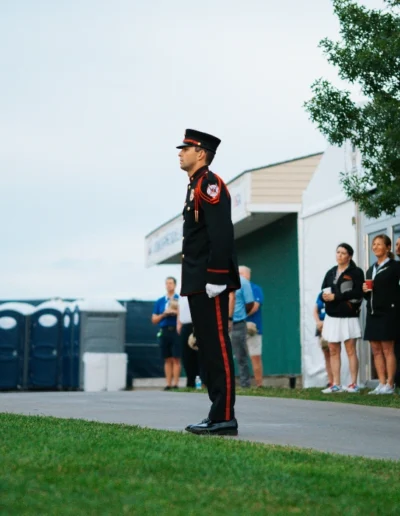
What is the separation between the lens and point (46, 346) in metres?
23.7

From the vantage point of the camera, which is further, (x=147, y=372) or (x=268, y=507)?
(x=147, y=372)

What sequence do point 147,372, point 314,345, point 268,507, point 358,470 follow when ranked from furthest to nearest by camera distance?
point 147,372
point 314,345
point 358,470
point 268,507

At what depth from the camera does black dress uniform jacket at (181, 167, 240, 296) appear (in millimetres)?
7445

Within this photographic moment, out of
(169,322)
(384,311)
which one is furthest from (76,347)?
(384,311)

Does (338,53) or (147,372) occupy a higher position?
(338,53)

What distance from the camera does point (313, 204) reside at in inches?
781

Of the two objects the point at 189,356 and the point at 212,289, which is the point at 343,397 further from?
the point at 212,289

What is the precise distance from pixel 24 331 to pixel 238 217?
16.4 feet

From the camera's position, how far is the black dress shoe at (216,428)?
7605 mm

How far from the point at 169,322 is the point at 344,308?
16.4 feet

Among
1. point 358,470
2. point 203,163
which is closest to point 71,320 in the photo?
point 203,163

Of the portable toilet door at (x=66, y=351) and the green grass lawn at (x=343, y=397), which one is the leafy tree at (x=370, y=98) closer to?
the green grass lawn at (x=343, y=397)

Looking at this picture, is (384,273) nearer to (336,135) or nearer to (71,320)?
(336,135)

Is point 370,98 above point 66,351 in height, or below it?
above
